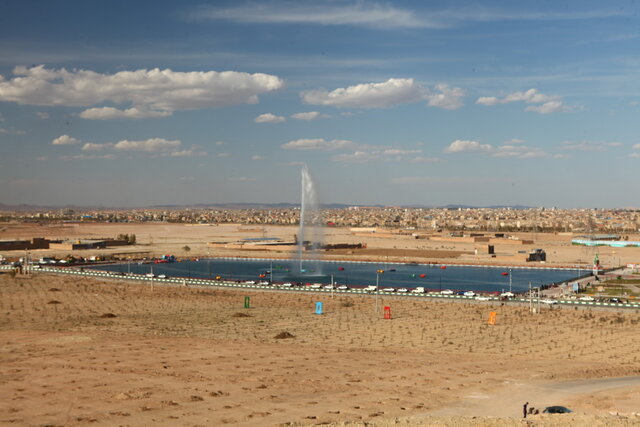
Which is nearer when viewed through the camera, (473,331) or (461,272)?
(473,331)

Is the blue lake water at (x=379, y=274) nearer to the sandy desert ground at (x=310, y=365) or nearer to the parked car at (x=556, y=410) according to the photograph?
the sandy desert ground at (x=310, y=365)

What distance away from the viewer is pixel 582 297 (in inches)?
3209

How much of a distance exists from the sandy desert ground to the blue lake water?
114 feet

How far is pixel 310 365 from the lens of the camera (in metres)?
40.8

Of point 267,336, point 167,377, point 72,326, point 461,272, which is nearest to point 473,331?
point 267,336

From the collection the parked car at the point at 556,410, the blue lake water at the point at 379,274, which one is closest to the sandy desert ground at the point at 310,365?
the parked car at the point at 556,410

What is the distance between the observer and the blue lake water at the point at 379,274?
4242 inches

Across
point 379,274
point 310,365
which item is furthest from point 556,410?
point 379,274

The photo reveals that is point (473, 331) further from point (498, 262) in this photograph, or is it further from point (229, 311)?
point (498, 262)

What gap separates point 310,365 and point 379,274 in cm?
8227

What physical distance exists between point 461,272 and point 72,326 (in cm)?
8611

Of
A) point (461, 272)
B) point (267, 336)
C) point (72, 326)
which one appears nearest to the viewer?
point (267, 336)

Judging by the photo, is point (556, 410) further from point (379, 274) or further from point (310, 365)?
point (379, 274)

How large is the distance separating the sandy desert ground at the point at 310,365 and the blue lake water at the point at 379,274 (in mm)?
34804
